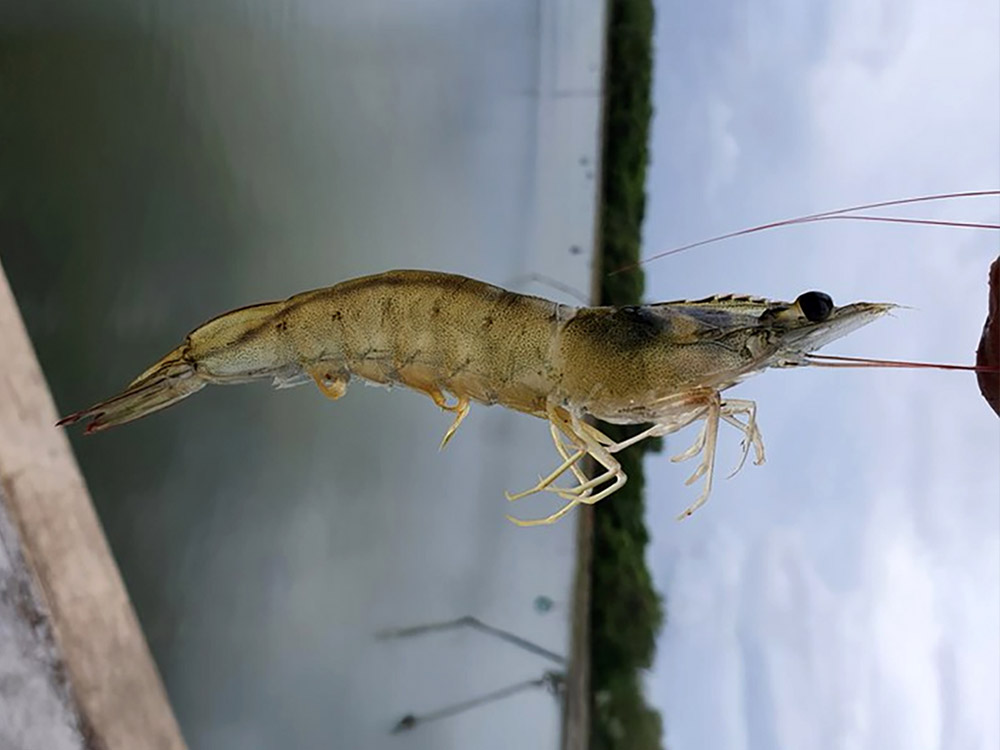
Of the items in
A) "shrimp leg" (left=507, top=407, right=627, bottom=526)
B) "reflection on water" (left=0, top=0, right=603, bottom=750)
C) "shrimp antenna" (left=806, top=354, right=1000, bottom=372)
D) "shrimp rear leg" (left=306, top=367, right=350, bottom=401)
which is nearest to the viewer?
"shrimp antenna" (left=806, top=354, right=1000, bottom=372)

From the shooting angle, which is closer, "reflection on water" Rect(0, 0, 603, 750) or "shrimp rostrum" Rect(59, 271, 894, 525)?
"shrimp rostrum" Rect(59, 271, 894, 525)

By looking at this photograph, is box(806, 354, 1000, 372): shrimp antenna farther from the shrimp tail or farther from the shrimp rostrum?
the shrimp tail

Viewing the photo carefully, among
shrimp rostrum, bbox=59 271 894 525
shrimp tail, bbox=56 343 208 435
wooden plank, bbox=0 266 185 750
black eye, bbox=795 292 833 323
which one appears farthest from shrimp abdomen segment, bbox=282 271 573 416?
wooden plank, bbox=0 266 185 750

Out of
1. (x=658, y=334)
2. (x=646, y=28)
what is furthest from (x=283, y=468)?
(x=646, y=28)

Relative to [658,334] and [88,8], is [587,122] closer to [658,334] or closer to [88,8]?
[88,8]

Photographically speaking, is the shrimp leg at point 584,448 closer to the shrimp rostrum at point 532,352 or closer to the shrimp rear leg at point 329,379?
the shrimp rostrum at point 532,352

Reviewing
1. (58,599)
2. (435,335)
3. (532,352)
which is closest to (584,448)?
(532,352)
